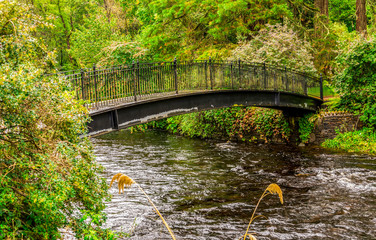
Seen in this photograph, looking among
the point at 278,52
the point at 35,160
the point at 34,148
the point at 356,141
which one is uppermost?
the point at 278,52

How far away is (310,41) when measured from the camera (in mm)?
23047

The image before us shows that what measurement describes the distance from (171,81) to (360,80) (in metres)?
9.60

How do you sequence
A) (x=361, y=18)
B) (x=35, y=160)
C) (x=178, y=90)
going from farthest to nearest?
(x=361, y=18) → (x=178, y=90) → (x=35, y=160)

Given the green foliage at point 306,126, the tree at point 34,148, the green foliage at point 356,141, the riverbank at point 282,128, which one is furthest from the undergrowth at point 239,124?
the tree at point 34,148

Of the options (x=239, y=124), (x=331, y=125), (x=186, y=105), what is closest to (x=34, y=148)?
(x=186, y=105)

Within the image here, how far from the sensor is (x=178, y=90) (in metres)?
12.5

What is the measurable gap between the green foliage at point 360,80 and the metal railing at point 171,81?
5.86ft

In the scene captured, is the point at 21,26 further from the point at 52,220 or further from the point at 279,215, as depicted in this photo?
the point at 279,215

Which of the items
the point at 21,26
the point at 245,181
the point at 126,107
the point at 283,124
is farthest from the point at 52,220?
the point at 283,124

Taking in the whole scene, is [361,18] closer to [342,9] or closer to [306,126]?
[306,126]

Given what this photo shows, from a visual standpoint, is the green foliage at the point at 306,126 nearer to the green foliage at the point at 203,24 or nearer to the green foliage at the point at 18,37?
the green foliage at the point at 203,24

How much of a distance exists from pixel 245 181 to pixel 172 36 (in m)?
14.4

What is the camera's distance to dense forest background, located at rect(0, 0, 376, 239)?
4773 mm

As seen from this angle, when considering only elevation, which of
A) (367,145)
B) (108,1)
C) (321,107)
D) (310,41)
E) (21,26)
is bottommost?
(367,145)
